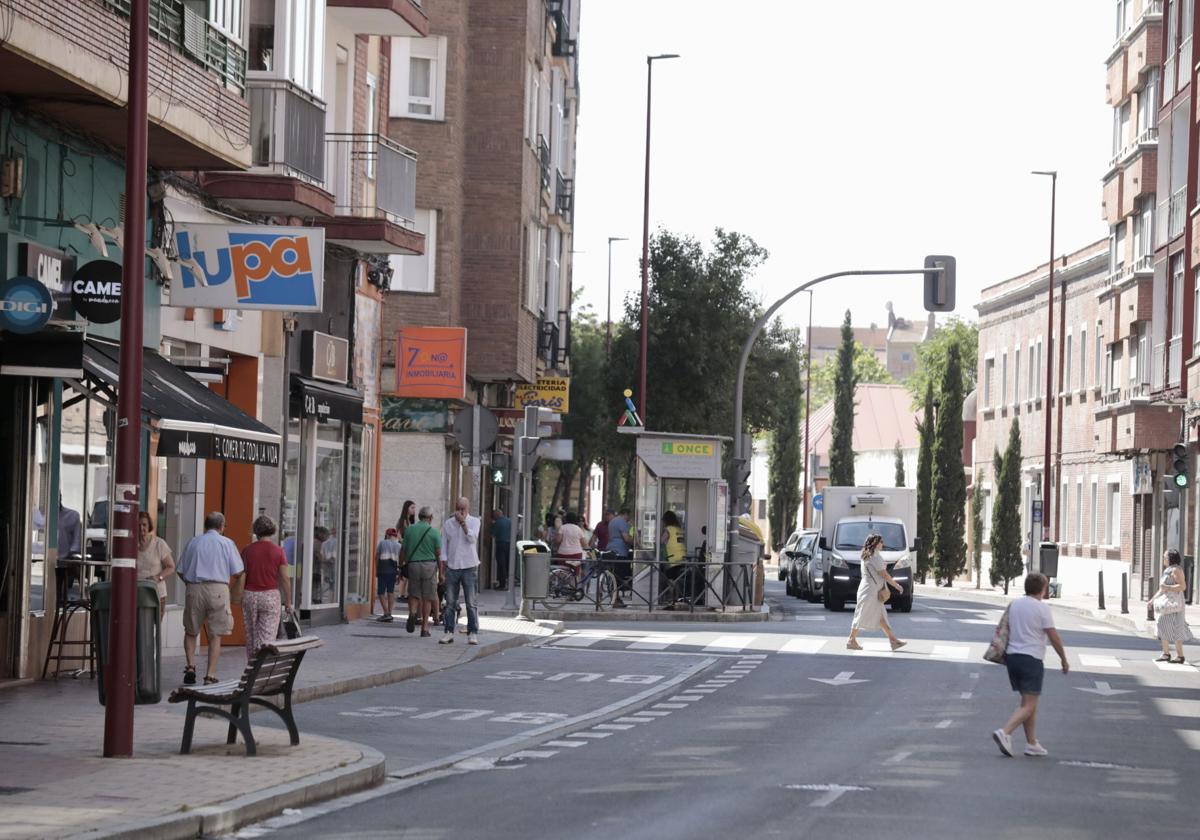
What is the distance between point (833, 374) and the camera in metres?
146

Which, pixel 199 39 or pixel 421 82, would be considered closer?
pixel 199 39

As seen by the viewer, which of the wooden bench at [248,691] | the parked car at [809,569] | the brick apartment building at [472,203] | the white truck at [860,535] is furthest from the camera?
the parked car at [809,569]

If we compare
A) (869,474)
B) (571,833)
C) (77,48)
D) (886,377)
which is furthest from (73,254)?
(886,377)

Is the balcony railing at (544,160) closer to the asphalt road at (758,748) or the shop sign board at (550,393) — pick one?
the shop sign board at (550,393)

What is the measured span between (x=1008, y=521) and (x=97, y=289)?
4991 cm

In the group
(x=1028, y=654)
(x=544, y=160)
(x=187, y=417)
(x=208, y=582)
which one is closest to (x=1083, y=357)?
(x=544, y=160)

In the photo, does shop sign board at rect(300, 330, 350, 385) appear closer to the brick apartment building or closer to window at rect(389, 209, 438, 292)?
the brick apartment building

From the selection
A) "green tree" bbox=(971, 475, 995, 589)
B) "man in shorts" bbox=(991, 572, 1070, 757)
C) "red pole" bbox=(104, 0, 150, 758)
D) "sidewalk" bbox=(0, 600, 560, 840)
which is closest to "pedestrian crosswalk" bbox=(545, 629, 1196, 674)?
"sidewalk" bbox=(0, 600, 560, 840)

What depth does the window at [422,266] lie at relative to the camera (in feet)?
134

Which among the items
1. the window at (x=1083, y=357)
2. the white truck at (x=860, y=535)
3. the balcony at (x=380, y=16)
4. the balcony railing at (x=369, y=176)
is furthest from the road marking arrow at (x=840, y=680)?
the window at (x=1083, y=357)

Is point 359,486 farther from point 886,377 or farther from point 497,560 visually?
point 886,377

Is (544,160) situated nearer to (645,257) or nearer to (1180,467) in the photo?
(645,257)

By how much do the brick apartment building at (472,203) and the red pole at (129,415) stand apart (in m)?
25.4

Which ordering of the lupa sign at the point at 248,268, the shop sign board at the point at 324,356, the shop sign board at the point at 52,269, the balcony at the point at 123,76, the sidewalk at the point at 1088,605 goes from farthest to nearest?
1. the sidewalk at the point at 1088,605
2. the shop sign board at the point at 324,356
3. the lupa sign at the point at 248,268
4. the shop sign board at the point at 52,269
5. the balcony at the point at 123,76
